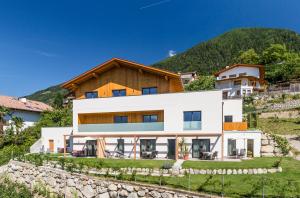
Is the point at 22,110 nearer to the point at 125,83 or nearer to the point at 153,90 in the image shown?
the point at 125,83

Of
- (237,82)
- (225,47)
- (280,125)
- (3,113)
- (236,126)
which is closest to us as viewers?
(236,126)

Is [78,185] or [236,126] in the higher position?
[236,126]

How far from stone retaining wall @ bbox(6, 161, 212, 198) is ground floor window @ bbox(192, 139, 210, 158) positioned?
9.98 m

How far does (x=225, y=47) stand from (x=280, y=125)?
109m

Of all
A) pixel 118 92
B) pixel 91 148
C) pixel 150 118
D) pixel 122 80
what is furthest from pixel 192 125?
pixel 91 148

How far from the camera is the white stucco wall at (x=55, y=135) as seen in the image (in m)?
32.3

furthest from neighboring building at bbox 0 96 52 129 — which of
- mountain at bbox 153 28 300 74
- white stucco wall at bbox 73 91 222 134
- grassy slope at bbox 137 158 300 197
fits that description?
mountain at bbox 153 28 300 74

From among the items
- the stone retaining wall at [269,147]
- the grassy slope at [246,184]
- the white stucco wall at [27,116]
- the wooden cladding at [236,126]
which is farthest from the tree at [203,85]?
the grassy slope at [246,184]

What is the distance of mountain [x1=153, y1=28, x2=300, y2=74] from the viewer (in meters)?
120

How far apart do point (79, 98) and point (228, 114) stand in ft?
55.4

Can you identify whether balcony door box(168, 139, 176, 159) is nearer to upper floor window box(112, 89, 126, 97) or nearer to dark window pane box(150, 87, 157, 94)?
dark window pane box(150, 87, 157, 94)

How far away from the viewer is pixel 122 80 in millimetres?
29625

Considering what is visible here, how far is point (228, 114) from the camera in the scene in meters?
30.4

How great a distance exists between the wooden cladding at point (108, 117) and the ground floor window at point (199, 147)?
4.00m
